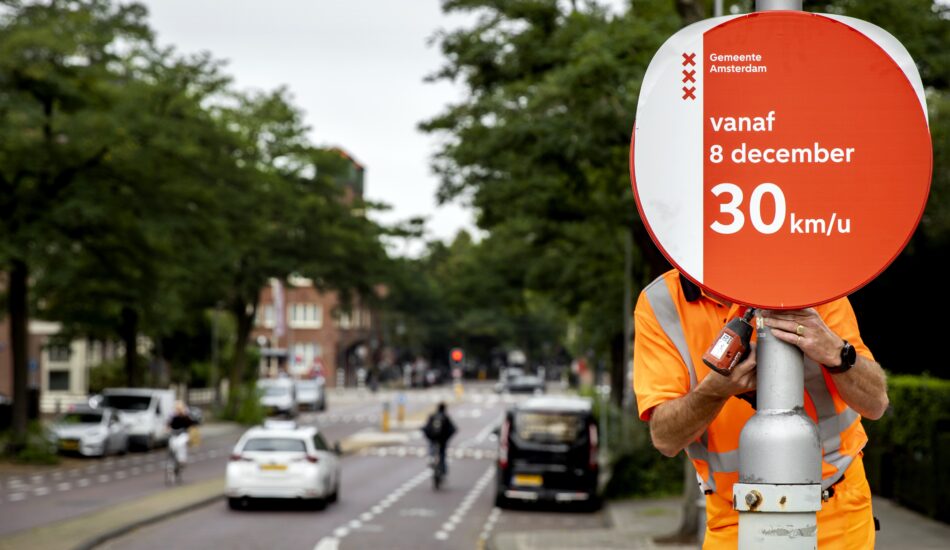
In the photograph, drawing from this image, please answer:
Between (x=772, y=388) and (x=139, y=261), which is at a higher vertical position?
(x=139, y=261)

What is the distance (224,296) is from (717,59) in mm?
49102

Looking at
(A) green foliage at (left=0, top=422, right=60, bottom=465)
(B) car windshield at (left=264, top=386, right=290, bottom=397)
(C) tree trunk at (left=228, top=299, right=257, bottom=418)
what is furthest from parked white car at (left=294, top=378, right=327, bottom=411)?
(A) green foliage at (left=0, top=422, right=60, bottom=465)

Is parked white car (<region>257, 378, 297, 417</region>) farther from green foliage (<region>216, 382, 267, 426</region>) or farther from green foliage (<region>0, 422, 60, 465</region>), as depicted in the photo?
green foliage (<region>0, 422, 60, 465</region>)

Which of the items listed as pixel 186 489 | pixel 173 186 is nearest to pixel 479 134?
pixel 186 489

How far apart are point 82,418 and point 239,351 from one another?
56.0 ft

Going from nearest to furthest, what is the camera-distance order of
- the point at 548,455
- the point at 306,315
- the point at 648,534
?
the point at 648,534
the point at 548,455
the point at 306,315

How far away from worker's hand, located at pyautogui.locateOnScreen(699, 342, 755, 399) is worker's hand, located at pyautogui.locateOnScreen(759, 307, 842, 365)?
0.09m

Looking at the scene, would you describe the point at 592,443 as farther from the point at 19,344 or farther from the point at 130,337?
the point at 130,337

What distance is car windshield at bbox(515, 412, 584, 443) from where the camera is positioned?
23.6 m

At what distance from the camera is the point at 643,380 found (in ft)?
10.1

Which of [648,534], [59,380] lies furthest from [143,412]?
[59,380]

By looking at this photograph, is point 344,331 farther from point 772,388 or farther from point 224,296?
point 772,388

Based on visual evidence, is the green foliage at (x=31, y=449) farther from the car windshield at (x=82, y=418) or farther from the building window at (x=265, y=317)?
the building window at (x=265, y=317)

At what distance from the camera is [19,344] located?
1230 inches
